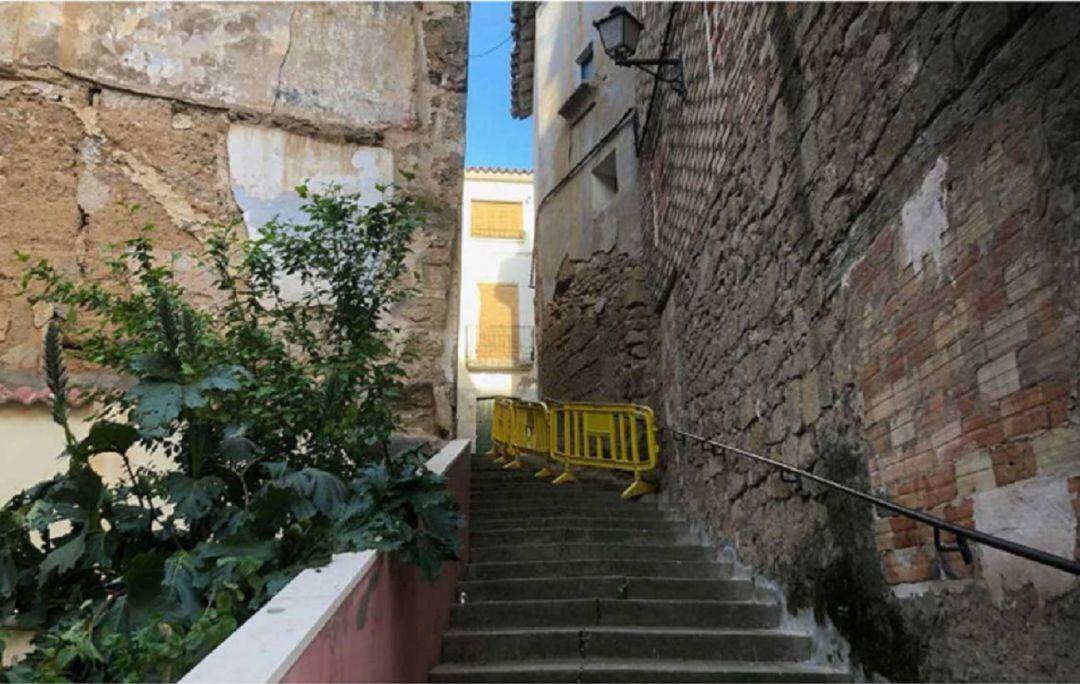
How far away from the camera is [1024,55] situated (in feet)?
6.10

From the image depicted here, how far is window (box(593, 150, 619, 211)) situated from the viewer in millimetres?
9453

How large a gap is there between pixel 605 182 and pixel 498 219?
430 inches

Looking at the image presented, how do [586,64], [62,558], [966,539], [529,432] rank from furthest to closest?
[586,64] < [529,432] < [62,558] < [966,539]

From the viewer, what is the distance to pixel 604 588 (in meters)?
4.22

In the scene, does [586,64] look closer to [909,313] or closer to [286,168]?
[286,168]

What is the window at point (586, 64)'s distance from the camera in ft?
34.0

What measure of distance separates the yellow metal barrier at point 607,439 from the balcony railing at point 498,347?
10.9 metres

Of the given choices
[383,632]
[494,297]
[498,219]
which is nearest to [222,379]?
[383,632]

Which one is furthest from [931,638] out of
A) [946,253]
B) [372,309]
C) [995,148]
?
[372,309]

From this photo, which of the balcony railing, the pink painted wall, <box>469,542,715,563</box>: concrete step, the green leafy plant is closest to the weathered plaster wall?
<box>469,542,715,563</box>: concrete step

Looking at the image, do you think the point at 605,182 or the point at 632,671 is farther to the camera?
the point at 605,182

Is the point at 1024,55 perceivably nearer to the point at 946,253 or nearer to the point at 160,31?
the point at 946,253

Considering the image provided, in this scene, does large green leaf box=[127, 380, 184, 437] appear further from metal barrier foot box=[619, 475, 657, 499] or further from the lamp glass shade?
the lamp glass shade

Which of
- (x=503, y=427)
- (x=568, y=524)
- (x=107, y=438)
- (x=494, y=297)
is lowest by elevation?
(x=568, y=524)
